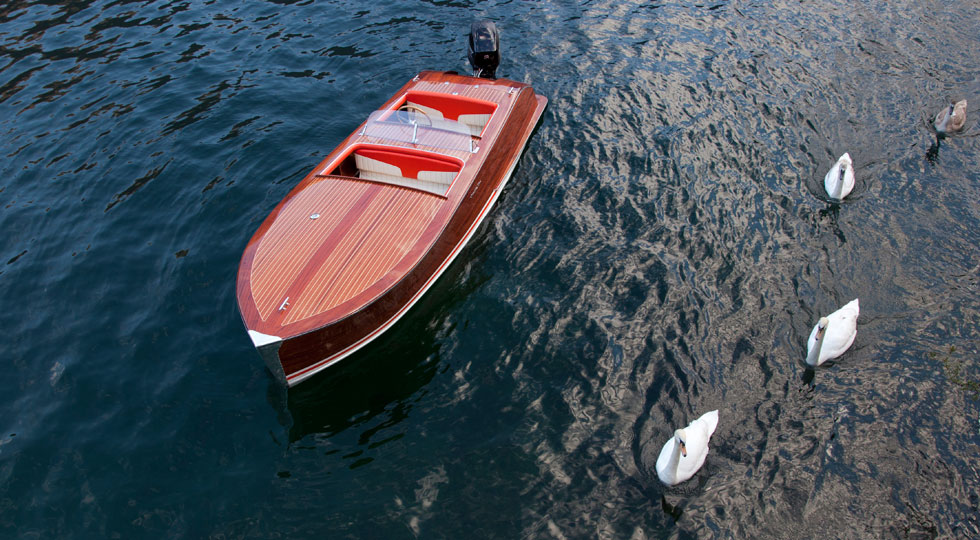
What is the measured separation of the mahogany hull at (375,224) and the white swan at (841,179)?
6856mm

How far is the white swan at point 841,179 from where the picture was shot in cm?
1307

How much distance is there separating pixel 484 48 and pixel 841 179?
354 inches

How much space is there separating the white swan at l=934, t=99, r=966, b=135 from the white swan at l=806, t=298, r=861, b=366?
310 inches

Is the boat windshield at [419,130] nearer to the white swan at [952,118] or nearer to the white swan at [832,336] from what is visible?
the white swan at [832,336]

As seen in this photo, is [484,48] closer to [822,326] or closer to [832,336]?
[822,326]

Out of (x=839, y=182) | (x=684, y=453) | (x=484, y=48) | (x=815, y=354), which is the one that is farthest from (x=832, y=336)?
(x=484, y=48)

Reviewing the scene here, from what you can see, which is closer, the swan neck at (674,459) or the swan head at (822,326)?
the swan neck at (674,459)

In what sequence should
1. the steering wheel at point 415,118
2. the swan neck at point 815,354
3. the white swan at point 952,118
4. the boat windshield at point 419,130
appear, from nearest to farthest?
the swan neck at point 815,354 → the boat windshield at point 419,130 → the steering wheel at point 415,118 → the white swan at point 952,118

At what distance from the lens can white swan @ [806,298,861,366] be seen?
9.89m

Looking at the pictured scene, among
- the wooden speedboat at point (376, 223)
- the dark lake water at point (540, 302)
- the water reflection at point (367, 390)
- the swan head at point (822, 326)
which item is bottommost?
the water reflection at point (367, 390)

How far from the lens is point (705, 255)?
1209 cm

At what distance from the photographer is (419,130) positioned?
13.2 m

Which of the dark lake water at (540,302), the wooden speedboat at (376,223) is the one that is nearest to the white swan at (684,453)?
the dark lake water at (540,302)

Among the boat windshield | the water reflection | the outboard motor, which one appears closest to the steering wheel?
the boat windshield
